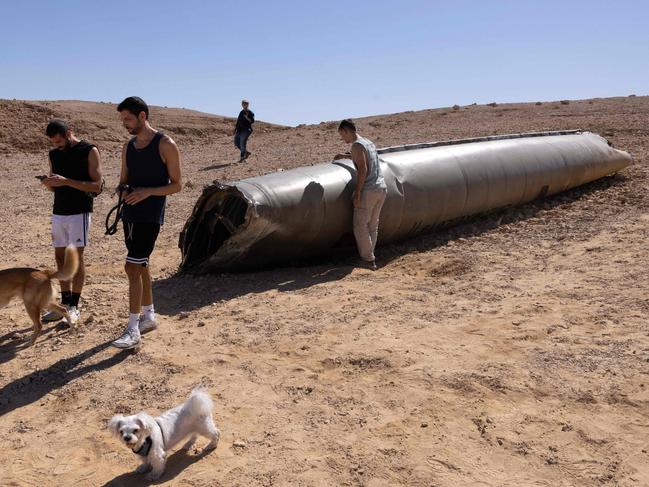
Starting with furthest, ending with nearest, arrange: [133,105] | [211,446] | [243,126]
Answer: [243,126]
[133,105]
[211,446]

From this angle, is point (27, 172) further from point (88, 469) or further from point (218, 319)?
point (88, 469)

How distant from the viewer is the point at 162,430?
3.83 metres

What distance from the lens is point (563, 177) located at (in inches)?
420

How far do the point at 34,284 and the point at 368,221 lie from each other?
12.7 feet

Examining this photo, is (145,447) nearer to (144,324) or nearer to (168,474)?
(168,474)

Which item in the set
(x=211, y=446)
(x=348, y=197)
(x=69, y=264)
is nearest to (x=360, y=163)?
(x=348, y=197)

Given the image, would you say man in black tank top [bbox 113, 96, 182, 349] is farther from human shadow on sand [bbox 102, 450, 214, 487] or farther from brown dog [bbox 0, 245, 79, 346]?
human shadow on sand [bbox 102, 450, 214, 487]

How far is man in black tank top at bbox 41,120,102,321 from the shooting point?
5539 millimetres

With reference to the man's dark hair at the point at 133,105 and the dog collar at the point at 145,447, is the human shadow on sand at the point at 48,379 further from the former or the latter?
the man's dark hair at the point at 133,105

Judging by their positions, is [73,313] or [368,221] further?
[368,221]

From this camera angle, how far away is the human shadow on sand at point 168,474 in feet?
12.5

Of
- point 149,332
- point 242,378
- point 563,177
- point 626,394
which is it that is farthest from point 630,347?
point 563,177

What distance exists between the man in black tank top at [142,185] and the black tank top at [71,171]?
1.81 ft

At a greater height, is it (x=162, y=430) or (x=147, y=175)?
(x=147, y=175)
